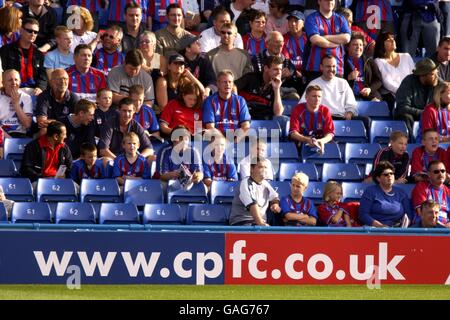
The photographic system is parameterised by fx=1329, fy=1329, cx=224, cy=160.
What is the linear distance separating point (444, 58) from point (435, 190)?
2.89 metres

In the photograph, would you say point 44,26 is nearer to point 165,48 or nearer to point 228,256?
point 165,48

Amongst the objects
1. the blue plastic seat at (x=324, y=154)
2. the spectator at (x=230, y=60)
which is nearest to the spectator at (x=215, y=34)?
the spectator at (x=230, y=60)

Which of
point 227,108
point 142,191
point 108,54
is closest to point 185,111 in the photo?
point 227,108

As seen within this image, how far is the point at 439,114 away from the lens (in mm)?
15859

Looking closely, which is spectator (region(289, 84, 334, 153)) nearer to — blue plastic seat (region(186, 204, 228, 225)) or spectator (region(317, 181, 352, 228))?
spectator (region(317, 181, 352, 228))

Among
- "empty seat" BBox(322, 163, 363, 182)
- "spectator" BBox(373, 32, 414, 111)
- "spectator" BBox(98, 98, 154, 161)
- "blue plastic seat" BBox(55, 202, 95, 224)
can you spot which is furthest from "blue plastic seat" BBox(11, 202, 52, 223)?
"spectator" BBox(373, 32, 414, 111)

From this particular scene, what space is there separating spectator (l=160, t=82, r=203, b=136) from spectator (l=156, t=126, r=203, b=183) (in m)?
0.69

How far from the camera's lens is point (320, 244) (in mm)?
13219

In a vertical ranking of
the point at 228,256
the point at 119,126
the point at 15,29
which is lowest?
the point at 228,256

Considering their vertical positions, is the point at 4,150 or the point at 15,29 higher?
the point at 15,29
